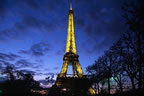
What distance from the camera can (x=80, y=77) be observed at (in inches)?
1836

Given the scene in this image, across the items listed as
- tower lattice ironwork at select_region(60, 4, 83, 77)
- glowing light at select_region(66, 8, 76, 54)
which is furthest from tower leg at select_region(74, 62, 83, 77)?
glowing light at select_region(66, 8, 76, 54)

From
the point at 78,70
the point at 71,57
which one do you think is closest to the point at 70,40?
the point at 71,57

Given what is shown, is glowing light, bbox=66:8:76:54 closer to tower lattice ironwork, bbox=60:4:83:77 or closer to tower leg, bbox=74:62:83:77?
tower lattice ironwork, bbox=60:4:83:77

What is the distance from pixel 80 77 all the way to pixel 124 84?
1996 centimetres

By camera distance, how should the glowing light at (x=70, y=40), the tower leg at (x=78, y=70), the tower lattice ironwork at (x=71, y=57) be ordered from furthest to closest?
1. the glowing light at (x=70, y=40)
2. the tower lattice ironwork at (x=71, y=57)
3. the tower leg at (x=78, y=70)

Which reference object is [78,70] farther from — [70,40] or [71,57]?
[70,40]

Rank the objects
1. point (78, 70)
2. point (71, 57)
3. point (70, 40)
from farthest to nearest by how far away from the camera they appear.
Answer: point (70, 40)
point (71, 57)
point (78, 70)

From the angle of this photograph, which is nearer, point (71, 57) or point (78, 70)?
point (78, 70)

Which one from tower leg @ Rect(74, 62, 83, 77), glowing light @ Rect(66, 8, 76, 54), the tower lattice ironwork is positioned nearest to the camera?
tower leg @ Rect(74, 62, 83, 77)

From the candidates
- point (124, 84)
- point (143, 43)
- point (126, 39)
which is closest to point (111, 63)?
point (124, 84)

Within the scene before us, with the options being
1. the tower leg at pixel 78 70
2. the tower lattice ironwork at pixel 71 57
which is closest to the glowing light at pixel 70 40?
the tower lattice ironwork at pixel 71 57

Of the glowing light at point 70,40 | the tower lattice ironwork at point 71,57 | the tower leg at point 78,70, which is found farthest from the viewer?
the glowing light at point 70,40

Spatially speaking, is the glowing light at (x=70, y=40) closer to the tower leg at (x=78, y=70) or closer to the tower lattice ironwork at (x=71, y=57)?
the tower lattice ironwork at (x=71, y=57)

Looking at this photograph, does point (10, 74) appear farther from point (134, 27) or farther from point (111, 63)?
point (134, 27)
